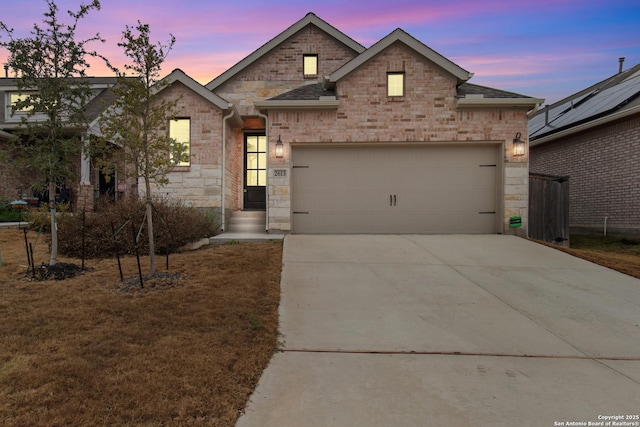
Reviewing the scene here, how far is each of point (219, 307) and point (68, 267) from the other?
3147mm

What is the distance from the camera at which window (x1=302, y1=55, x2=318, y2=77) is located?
12.6 m

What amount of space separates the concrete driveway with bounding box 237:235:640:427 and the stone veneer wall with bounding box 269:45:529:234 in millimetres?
3492

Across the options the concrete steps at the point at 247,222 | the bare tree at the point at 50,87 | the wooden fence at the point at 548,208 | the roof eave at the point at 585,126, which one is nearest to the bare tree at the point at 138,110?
the bare tree at the point at 50,87

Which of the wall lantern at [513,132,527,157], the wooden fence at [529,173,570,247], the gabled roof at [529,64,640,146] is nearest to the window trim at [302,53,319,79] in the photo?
the wall lantern at [513,132,527,157]

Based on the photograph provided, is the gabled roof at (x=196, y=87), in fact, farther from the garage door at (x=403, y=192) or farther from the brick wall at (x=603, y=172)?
the brick wall at (x=603, y=172)

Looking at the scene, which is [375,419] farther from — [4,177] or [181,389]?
[4,177]

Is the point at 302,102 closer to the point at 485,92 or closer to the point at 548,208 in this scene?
Answer: the point at 485,92

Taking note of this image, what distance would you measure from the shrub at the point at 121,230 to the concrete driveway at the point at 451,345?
2384mm

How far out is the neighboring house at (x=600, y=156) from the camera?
35.9 feet

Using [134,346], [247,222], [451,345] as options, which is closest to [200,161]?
[247,222]

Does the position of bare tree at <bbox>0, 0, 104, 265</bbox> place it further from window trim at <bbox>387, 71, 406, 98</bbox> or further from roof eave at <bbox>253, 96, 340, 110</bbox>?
window trim at <bbox>387, 71, 406, 98</bbox>

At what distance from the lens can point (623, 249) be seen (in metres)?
10.0

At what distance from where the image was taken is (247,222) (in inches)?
417

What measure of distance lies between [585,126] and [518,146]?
15.8 feet
